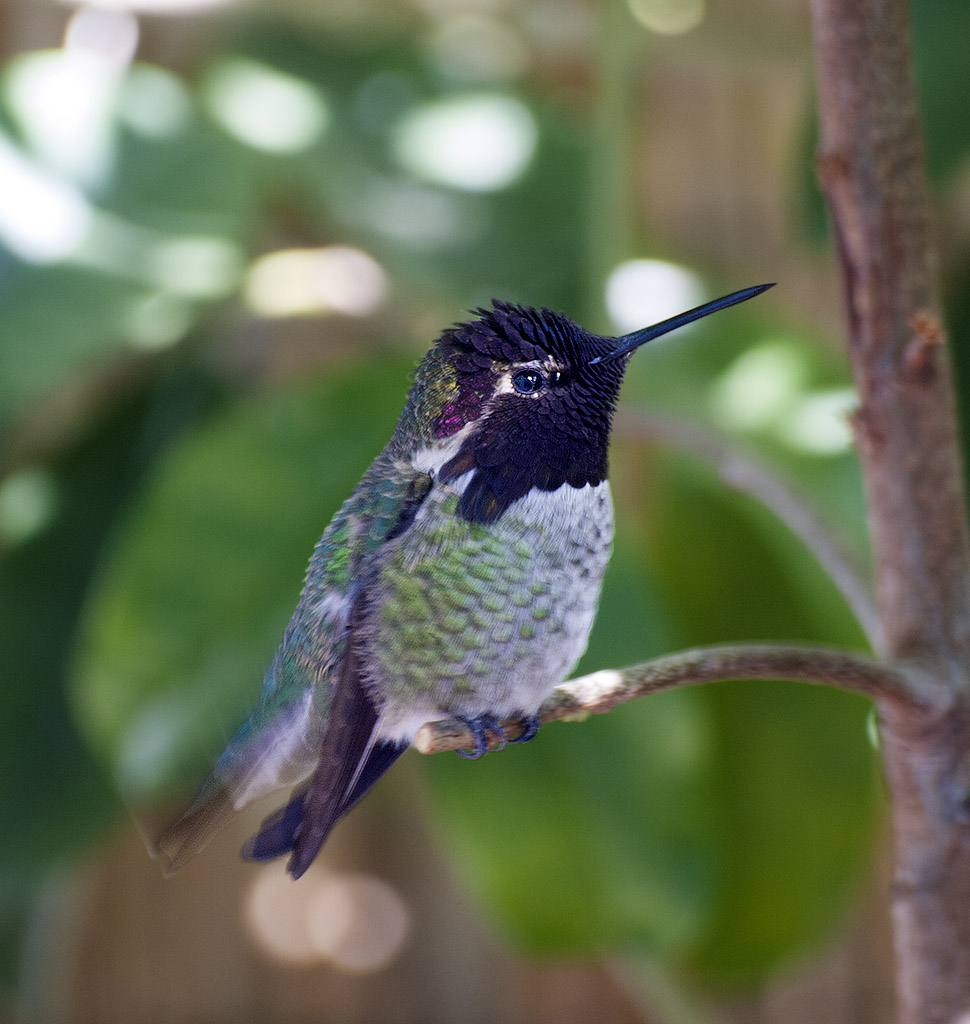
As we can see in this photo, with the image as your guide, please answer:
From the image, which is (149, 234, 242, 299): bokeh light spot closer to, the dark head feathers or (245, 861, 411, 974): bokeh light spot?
(245, 861, 411, 974): bokeh light spot

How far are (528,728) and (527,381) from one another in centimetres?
10

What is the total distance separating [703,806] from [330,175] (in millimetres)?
768

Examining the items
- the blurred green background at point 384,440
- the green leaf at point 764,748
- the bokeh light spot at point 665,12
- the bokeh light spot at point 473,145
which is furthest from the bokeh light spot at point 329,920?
the bokeh light spot at point 665,12

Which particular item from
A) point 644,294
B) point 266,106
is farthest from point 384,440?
point 266,106

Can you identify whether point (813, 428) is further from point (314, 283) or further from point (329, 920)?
point (329, 920)

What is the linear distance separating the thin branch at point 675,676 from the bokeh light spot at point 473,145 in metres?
0.99

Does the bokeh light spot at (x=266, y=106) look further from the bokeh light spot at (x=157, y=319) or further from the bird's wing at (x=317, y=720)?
the bird's wing at (x=317, y=720)

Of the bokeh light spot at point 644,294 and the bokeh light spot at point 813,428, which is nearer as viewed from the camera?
the bokeh light spot at point 644,294

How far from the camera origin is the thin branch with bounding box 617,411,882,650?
54 cm

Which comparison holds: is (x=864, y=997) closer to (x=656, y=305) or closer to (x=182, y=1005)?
(x=182, y=1005)

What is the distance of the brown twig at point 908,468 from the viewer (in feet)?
1.49

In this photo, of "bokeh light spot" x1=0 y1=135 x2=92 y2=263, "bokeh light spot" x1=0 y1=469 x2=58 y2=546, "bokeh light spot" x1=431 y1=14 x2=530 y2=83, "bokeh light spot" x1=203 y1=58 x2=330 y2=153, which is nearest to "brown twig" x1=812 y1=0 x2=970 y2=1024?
"bokeh light spot" x1=0 y1=135 x2=92 y2=263

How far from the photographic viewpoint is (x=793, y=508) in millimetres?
559

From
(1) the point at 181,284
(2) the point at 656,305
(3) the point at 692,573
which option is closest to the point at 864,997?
(3) the point at 692,573
